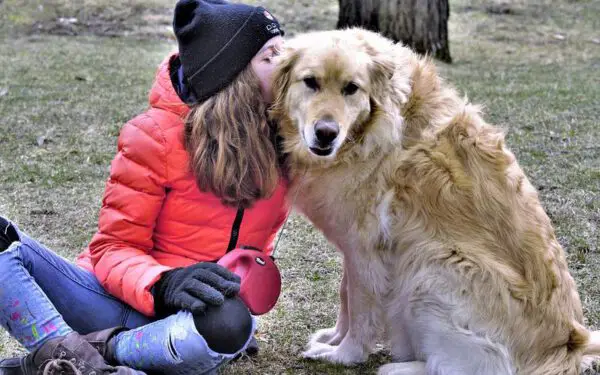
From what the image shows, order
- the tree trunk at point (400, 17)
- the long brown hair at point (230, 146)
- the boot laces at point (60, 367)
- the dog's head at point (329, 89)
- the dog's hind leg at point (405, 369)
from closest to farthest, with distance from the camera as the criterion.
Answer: the boot laces at point (60, 367) < the long brown hair at point (230, 146) < the dog's head at point (329, 89) < the dog's hind leg at point (405, 369) < the tree trunk at point (400, 17)

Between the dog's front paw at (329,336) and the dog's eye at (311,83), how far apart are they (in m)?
1.08

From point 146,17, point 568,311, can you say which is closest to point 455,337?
point 568,311

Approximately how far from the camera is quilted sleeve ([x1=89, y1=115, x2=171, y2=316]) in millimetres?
2723

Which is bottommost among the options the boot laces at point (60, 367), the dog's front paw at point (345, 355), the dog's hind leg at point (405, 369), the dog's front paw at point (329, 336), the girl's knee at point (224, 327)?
the dog's front paw at point (329, 336)

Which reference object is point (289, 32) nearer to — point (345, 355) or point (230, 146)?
point (345, 355)

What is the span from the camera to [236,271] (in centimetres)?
277

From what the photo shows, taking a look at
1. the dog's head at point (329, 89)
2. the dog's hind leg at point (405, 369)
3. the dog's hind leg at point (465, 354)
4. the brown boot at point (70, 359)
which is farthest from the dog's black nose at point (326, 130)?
the brown boot at point (70, 359)

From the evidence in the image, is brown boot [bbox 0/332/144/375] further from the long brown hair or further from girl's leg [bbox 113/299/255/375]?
the long brown hair

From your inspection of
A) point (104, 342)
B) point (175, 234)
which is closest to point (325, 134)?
point (175, 234)

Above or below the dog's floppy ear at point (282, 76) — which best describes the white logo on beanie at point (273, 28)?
above

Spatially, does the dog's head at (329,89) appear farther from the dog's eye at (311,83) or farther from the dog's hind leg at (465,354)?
the dog's hind leg at (465,354)

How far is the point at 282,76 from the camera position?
2945 mm

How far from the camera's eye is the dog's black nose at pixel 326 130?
111 inches

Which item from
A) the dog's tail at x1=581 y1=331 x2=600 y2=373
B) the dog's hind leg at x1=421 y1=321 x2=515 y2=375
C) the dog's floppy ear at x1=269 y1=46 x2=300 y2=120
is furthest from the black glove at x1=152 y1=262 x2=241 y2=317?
the dog's tail at x1=581 y1=331 x2=600 y2=373
